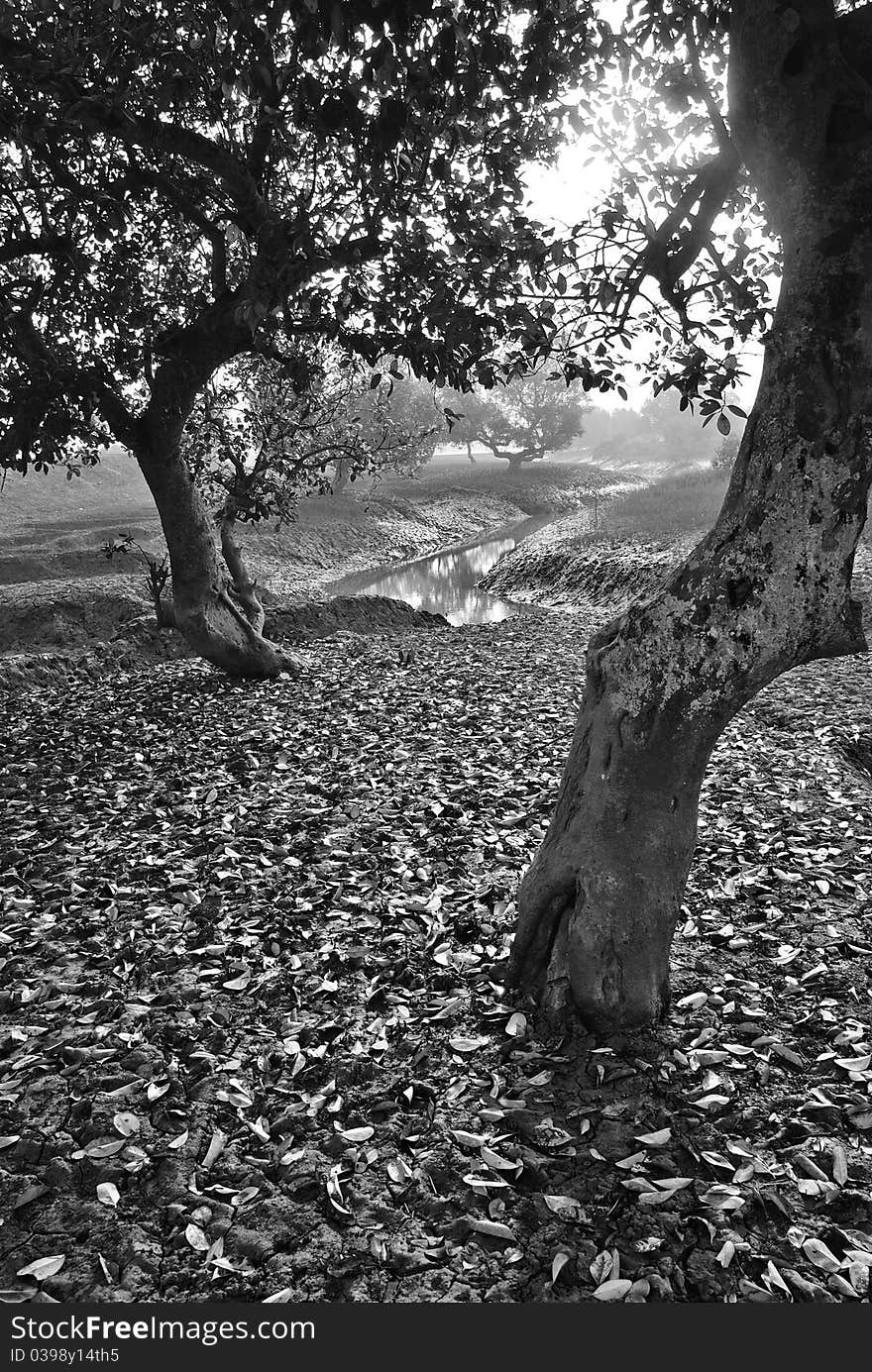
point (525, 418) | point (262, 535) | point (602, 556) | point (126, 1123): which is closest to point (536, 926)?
point (126, 1123)

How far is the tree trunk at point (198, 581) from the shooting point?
11586 mm

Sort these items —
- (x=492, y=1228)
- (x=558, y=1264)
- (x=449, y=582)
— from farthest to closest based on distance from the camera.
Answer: (x=449, y=582) → (x=492, y=1228) → (x=558, y=1264)

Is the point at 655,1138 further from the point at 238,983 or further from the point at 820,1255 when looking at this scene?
the point at 238,983

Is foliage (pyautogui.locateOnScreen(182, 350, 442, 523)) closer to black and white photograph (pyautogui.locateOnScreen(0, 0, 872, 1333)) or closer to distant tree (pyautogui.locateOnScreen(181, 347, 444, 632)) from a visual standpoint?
distant tree (pyautogui.locateOnScreen(181, 347, 444, 632))

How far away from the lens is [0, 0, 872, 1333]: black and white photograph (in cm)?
362

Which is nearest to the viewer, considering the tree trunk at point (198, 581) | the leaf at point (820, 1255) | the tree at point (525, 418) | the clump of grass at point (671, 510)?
the leaf at point (820, 1255)

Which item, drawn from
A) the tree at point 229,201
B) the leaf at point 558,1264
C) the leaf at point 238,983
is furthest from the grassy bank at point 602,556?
the leaf at point 558,1264

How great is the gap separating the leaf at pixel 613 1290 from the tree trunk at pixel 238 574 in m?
11.4

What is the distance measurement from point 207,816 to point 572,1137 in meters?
4.96

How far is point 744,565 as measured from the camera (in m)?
4.12

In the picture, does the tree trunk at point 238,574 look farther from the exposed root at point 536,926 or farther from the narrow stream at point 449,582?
the exposed root at point 536,926

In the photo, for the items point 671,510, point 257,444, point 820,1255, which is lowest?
point 820,1255

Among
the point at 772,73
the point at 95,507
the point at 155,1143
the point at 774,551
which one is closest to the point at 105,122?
the point at 772,73

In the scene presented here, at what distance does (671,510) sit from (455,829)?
3143 cm
